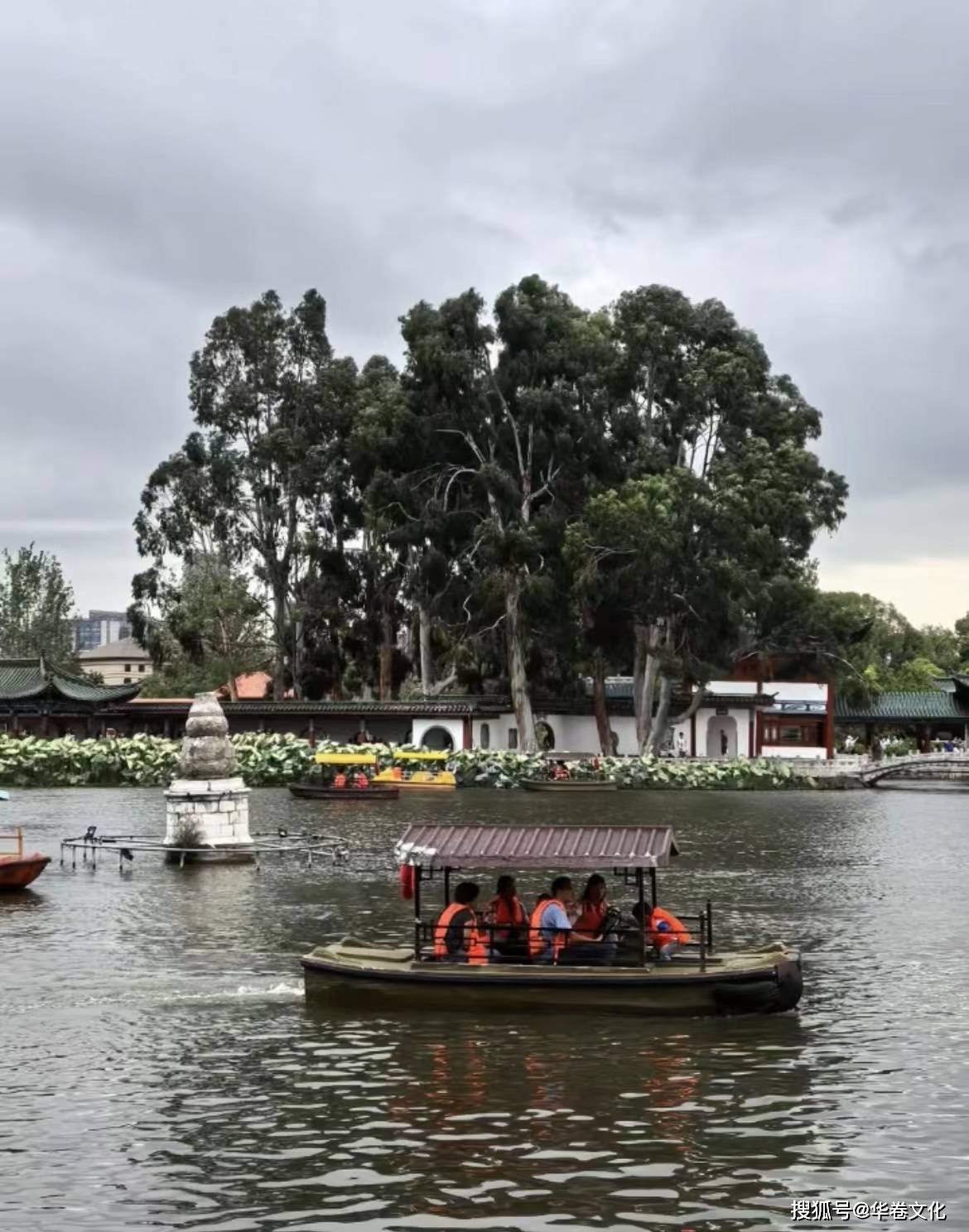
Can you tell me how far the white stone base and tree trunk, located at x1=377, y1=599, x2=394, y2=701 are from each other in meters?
48.1

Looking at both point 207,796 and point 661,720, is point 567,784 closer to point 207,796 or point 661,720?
point 661,720

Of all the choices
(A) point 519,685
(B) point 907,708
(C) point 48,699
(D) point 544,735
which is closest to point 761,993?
(A) point 519,685

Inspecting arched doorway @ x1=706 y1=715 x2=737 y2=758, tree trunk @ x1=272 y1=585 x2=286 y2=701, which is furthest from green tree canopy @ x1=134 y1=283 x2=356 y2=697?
arched doorway @ x1=706 y1=715 x2=737 y2=758

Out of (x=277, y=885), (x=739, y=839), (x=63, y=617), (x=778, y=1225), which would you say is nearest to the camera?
(x=778, y=1225)

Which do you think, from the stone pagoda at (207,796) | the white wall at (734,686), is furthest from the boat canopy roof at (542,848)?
the white wall at (734,686)

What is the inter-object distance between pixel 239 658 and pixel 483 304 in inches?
1082

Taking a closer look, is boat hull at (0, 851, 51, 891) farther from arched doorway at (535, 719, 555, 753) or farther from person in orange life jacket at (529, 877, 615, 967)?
arched doorway at (535, 719, 555, 753)

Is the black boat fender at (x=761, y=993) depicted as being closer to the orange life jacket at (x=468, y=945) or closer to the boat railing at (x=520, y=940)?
the boat railing at (x=520, y=940)

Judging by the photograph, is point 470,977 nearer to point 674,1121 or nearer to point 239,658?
point 674,1121

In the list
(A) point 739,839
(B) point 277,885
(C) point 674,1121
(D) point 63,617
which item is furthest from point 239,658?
(C) point 674,1121

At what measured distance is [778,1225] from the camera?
1121 centimetres

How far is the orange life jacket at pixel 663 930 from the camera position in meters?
18.5

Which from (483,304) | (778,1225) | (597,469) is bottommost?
(778,1225)

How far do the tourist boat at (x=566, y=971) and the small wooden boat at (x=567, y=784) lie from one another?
45548 millimetres
